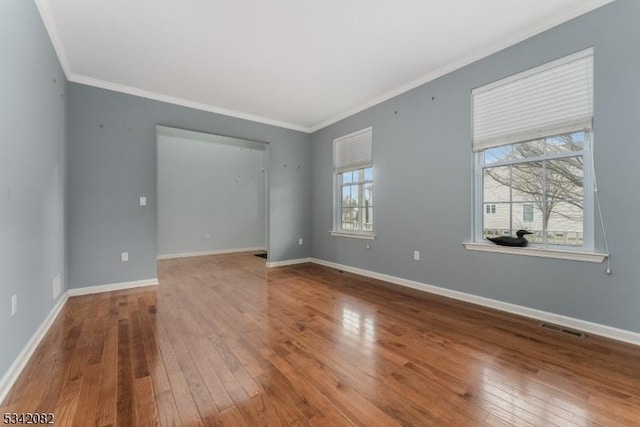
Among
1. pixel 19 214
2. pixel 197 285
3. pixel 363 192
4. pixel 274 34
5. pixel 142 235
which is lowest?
pixel 197 285

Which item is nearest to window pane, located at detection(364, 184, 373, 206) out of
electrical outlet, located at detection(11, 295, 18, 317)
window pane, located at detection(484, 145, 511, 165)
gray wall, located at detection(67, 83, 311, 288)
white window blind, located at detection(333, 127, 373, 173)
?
white window blind, located at detection(333, 127, 373, 173)

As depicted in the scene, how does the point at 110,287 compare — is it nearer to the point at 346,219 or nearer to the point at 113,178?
the point at 113,178

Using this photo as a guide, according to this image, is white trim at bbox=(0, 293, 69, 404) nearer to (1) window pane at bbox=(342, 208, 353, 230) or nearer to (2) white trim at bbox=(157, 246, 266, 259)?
(2) white trim at bbox=(157, 246, 266, 259)

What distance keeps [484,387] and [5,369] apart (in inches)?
114

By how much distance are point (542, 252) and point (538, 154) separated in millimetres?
990

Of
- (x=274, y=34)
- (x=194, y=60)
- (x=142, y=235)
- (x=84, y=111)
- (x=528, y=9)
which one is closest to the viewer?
(x=528, y=9)

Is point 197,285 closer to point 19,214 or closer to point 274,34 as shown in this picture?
point 19,214

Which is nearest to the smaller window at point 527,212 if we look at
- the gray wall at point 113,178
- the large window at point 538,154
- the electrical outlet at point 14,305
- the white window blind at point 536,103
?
the large window at point 538,154

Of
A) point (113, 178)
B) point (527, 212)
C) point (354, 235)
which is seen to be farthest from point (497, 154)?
point (113, 178)

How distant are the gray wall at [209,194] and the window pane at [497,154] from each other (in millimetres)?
4394

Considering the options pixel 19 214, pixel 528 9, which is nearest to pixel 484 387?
pixel 528 9

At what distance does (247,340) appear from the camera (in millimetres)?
2273

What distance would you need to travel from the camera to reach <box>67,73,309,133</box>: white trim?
361 centimetres

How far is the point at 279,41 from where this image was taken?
9.33ft
